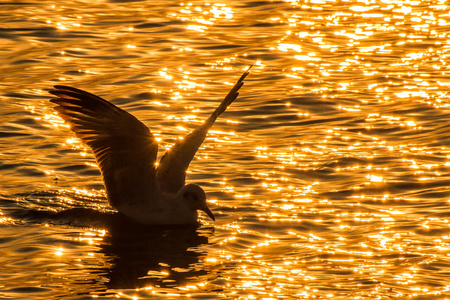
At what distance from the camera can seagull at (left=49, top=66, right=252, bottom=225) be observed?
10383mm

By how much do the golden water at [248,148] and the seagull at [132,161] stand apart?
25cm

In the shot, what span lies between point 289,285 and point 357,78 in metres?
7.70

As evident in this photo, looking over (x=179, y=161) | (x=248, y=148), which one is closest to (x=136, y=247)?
(x=179, y=161)

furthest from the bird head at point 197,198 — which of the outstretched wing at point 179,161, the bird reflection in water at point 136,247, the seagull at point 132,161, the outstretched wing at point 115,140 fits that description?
the outstretched wing at point 179,161

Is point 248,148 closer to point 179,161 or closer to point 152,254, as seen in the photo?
point 179,161

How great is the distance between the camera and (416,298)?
350 inches

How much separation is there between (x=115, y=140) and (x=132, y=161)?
30 centimetres

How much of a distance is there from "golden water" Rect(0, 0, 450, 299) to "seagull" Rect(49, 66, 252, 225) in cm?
25

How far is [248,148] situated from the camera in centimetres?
1333

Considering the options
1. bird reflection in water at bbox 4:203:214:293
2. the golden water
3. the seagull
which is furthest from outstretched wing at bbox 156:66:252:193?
bird reflection in water at bbox 4:203:214:293

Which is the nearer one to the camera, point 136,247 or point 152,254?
point 152,254

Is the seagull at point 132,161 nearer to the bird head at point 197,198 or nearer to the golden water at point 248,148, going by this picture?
the bird head at point 197,198

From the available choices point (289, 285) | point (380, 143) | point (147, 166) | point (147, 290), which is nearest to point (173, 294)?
point (147, 290)

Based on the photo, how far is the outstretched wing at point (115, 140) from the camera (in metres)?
10.3
